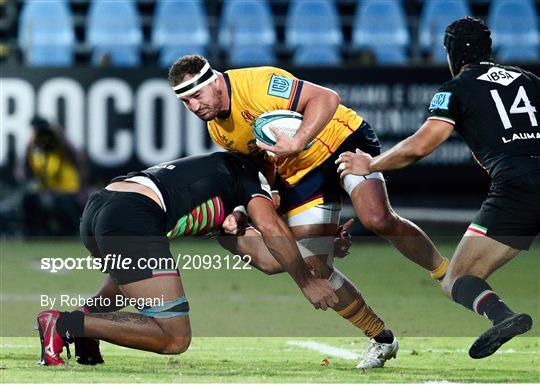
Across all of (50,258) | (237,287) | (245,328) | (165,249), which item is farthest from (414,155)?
(50,258)

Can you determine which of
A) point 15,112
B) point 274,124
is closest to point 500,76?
point 274,124

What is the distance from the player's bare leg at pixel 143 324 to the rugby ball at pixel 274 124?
111 centimetres

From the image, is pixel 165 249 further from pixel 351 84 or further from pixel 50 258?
pixel 351 84

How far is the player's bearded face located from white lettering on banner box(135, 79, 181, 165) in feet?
24.1

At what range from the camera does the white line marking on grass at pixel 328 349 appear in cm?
754

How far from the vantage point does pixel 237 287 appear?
37.1 feet

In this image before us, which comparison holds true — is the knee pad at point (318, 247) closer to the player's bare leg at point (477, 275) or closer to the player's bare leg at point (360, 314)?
the player's bare leg at point (360, 314)

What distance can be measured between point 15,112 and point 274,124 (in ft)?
27.0

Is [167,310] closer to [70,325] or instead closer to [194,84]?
[70,325]

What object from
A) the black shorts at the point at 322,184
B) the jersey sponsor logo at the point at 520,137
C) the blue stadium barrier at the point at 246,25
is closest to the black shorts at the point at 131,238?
the black shorts at the point at 322,184

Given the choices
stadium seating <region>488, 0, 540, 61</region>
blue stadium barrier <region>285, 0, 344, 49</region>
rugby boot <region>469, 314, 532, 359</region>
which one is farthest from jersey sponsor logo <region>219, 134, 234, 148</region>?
stadium seating <region>488, 0, 540, 61</region>

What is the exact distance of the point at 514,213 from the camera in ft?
21.6

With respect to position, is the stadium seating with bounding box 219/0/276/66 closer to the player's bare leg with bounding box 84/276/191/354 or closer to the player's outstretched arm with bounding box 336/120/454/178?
the player's outstretched arm with bounding box 336/120/454/178

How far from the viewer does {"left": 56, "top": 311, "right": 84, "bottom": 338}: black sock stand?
6.66 metres
